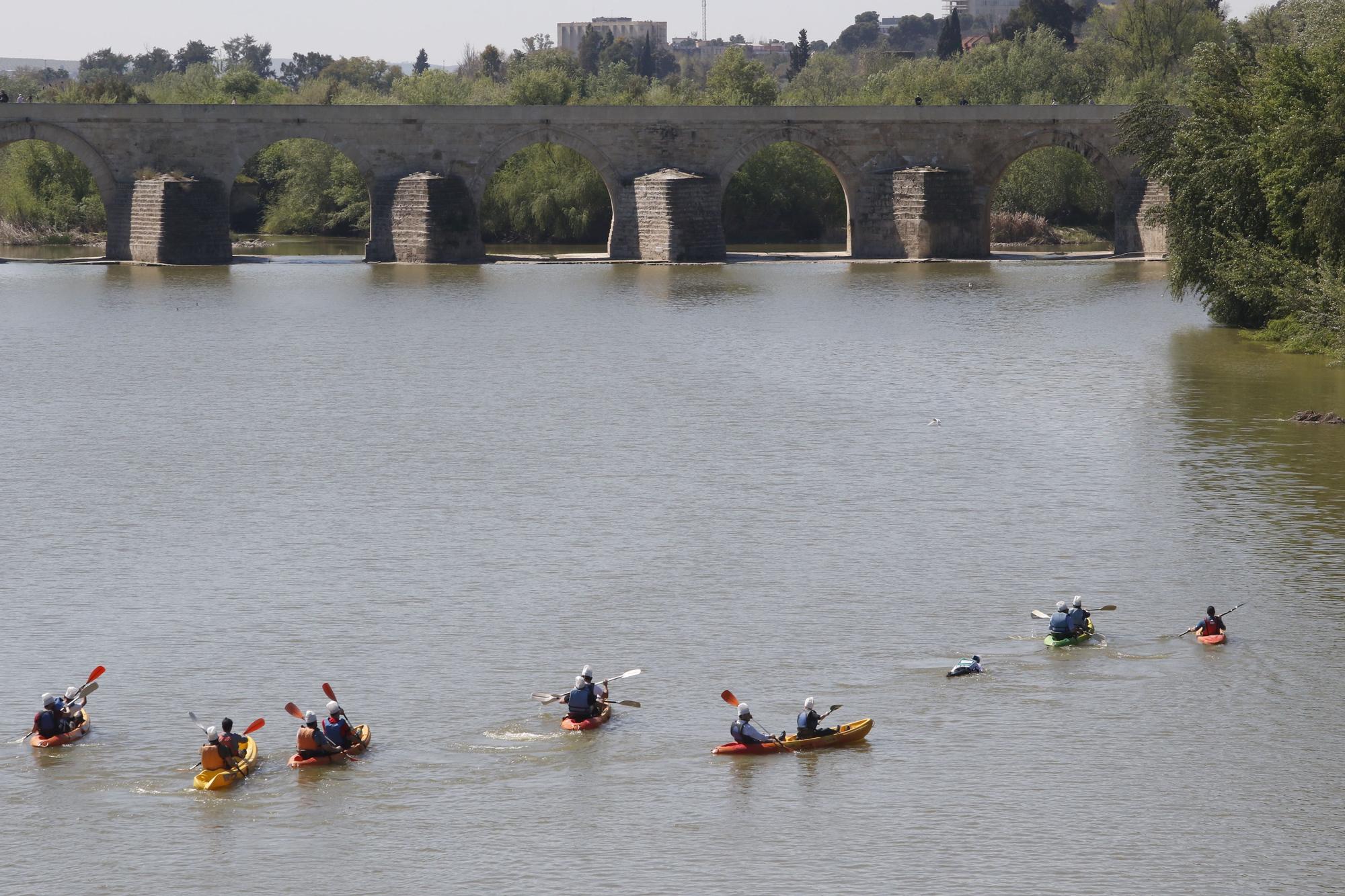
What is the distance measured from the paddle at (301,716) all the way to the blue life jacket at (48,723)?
1.96 meters

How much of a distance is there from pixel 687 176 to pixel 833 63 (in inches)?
3160

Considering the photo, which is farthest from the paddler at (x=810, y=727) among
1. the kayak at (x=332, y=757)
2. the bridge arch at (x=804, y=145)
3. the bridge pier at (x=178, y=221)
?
the bridge pier at (x=178, y=221)

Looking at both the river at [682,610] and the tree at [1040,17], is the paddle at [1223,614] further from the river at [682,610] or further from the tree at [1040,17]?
the tree at [1040,17]

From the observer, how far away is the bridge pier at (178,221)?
191 feet

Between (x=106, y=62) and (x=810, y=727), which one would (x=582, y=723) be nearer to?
(x=810, y=727)

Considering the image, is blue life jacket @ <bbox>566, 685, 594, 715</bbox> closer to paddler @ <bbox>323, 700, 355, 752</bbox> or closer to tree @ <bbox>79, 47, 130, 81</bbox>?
paddler @ <bbox>323, 700, 355, 752</bbox>

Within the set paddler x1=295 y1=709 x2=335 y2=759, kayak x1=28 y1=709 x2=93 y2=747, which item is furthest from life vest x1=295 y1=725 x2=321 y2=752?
kayak x1=28 y1=709 x2=93 y2=747

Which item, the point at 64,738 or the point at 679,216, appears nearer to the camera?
the point at 64,738

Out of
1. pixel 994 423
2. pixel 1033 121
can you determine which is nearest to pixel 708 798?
pixel 994 423

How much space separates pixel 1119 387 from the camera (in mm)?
33781

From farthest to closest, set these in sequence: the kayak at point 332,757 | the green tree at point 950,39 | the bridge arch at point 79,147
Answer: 1. the green tree at point 950,39
2. the bridge arch at point 79,147
3. the kayak at point 332,757

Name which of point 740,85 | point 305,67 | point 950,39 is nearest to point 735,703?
point 740,85

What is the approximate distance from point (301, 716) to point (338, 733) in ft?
→ 2.65

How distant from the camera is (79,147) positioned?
5884cm
